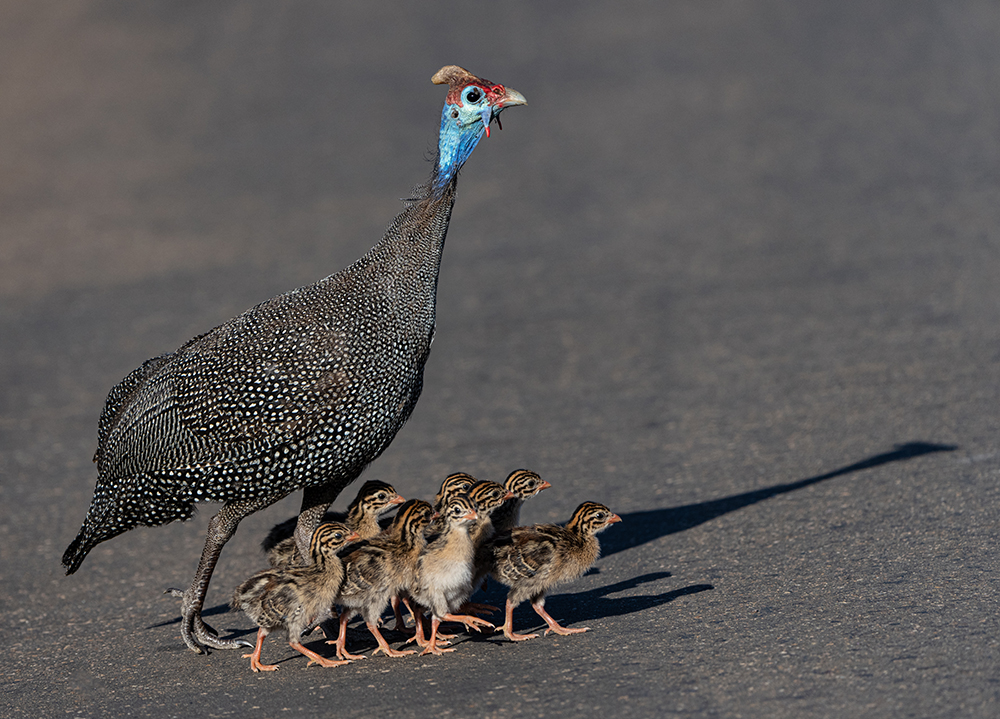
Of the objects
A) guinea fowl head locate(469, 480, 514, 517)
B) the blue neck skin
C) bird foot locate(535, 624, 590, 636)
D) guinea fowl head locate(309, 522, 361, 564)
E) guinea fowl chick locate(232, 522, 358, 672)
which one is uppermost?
the blue neck skin

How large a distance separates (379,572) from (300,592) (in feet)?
1.05

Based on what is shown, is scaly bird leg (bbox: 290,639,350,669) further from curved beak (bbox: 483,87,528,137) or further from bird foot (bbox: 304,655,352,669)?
curved beak (bbox: 483,87,528,137)

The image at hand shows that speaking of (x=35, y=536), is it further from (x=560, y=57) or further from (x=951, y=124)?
(x=560, y=57)

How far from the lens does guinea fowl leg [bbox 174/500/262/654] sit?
5.88 metres

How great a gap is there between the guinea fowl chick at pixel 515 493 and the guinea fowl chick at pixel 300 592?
0.78 m

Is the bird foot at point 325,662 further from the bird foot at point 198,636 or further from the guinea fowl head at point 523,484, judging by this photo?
the guinea fowl head at point 523,484

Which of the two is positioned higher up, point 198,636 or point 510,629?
point 198,636

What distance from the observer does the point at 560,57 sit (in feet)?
74.4

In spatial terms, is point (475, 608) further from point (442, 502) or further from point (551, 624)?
point (442, 502)

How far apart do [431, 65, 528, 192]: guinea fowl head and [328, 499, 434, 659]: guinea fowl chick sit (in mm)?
1539

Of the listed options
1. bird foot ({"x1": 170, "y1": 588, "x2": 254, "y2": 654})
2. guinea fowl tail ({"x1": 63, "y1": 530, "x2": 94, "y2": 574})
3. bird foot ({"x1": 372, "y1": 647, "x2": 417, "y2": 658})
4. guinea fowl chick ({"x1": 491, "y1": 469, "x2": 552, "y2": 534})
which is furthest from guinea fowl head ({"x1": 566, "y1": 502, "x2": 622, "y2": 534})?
guinea fowl tail ({"x1": 63, "y1": 530, "x2": 94, "y2": 574})

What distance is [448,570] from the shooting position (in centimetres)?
546

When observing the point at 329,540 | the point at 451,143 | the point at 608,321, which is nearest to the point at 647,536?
the point at 329,540

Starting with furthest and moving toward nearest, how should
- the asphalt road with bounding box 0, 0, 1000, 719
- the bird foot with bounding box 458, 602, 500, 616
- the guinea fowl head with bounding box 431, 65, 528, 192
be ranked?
the guinea fowl head with bounding box 431, 65, 528, 192 < the bird foot with bounding box 458, 602, 500, 616 < the asphalt road with bounding box 0, 0, 1000, 719
